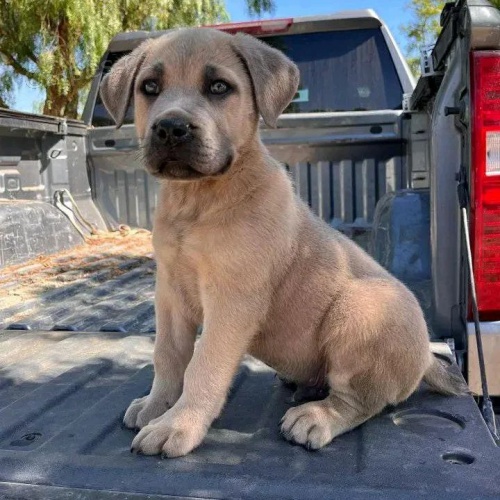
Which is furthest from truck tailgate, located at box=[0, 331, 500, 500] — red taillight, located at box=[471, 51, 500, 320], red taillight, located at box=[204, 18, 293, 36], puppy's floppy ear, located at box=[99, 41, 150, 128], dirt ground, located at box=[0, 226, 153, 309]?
red taillight, located at box=[204, 18, 293, 36]

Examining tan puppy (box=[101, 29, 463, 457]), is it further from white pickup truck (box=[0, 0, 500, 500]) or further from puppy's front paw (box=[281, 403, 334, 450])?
white pickup truck (box=[0, 0, 500, 500])

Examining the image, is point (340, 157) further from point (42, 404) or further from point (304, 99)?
point (42, 404)

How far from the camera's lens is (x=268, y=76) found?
2.47m

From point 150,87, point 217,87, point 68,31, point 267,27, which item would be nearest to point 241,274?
point 217,87

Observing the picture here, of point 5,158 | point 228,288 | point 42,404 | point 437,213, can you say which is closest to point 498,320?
point 437,213

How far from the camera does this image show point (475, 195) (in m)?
2.43

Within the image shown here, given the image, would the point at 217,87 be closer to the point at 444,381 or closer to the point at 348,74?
the point at 444,381

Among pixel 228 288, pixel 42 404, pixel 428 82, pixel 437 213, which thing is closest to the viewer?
pixel 228 288

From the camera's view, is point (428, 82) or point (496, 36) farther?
point (428, 82)

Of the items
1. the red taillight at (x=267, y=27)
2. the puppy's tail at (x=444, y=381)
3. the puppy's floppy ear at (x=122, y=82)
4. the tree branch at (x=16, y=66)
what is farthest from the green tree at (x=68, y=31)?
the puppy's tail at (x=444, y=381)

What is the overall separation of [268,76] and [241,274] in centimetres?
81

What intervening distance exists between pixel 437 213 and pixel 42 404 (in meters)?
1.73

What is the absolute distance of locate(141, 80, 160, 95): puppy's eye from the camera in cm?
244

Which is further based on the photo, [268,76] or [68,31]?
[68,31]
